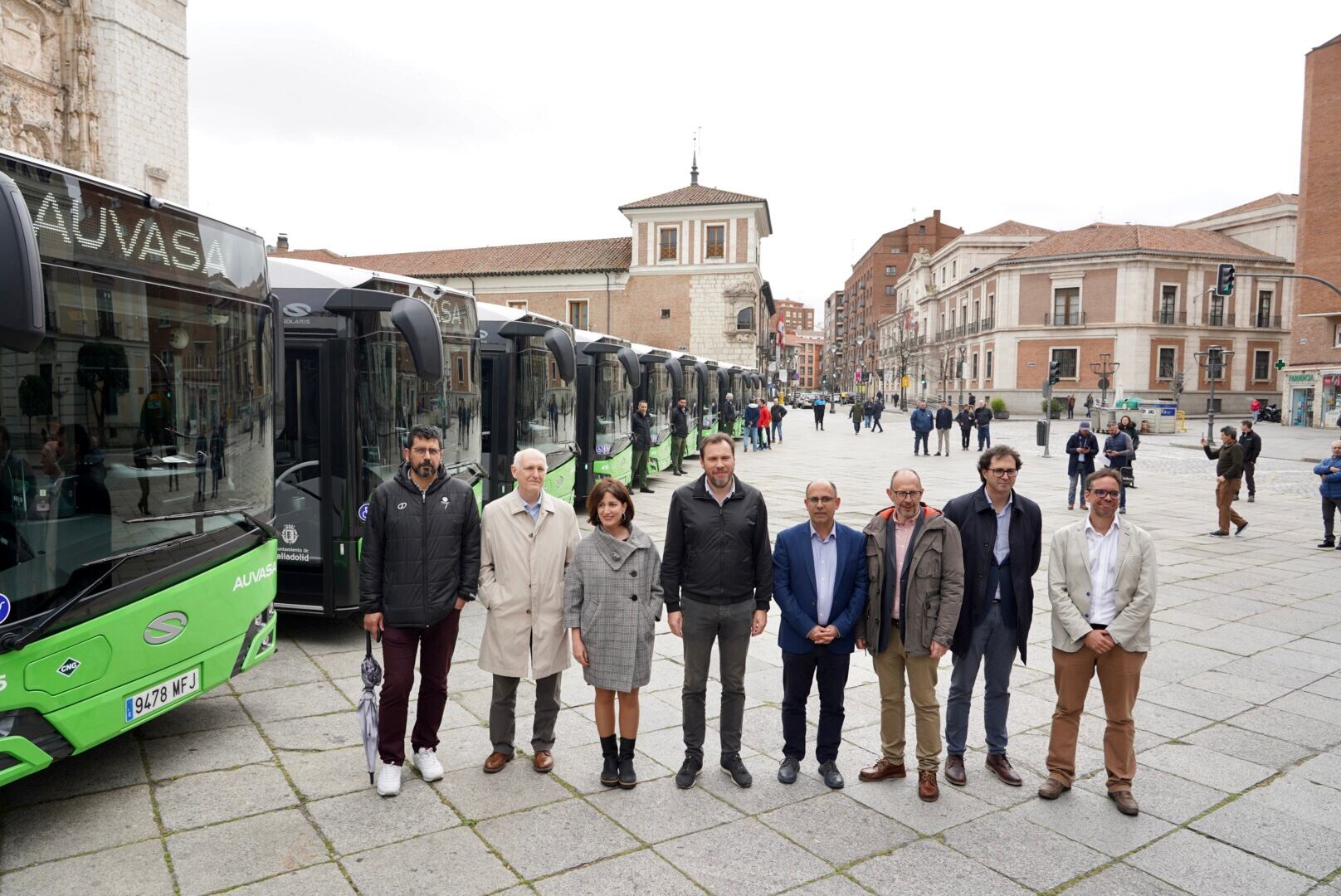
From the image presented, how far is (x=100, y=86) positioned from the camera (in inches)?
1110

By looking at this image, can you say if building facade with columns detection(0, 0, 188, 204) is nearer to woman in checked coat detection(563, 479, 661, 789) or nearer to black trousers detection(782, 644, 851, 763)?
woman in checked coat detection(563, 479, 661, 789)

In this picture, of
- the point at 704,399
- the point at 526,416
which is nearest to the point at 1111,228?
the point at 704,399

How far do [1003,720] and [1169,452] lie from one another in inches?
1118

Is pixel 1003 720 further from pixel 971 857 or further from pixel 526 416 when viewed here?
pixel 526 416

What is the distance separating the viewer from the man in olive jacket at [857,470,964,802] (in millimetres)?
4180

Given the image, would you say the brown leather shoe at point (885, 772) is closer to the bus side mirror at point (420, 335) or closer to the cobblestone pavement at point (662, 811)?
the cobblestone pavement at point (662, 811)

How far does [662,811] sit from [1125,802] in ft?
6.97

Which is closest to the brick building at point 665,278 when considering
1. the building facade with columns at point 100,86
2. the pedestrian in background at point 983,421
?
the building facade with columns at point 100,86

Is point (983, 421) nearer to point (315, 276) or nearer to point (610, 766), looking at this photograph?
point (315, 276)

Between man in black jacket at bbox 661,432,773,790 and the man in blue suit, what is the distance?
13cm

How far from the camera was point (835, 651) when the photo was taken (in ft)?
14.2

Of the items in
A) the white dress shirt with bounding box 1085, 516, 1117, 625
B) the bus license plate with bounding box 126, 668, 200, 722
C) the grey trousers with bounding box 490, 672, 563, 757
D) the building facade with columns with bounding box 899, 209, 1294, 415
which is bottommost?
the grey trousers with bounding box 490, 672, 563, 757

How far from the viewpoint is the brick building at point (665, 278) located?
5162 centimetres

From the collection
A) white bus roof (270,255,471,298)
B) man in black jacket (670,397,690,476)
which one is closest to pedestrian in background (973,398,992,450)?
man in black jacket (670,397,690,476)
